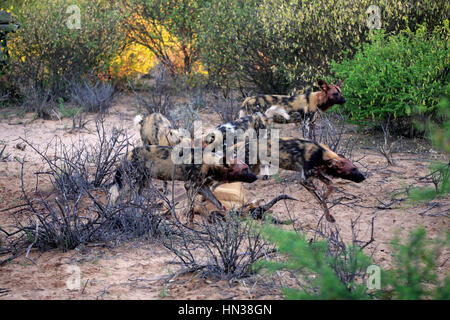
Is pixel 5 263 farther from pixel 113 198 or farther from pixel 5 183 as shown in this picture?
pixel 5 183

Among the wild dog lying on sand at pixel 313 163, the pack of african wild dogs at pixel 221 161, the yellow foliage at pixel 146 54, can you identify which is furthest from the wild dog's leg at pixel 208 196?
the yellow foliage at pixel 146 54

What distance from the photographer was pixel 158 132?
6785 mm

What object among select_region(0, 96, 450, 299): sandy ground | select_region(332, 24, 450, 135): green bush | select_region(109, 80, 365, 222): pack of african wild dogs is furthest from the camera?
select_region(332, 24, 450, 135): green bush

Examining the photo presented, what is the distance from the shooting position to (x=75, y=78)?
37.9ft

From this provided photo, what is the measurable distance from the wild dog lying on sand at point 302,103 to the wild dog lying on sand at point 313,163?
2344 mm

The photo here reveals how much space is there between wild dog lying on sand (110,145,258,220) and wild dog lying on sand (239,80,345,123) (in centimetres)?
283

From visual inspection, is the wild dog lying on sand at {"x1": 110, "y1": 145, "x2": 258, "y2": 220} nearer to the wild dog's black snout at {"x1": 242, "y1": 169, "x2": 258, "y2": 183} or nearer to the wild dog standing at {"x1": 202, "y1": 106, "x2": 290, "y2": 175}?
the wild dog's black snout at {"x1": 242, "y1": 169, "x2": 258, "y2": 183}

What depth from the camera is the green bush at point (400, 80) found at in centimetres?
732

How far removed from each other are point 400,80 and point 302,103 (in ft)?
5.31

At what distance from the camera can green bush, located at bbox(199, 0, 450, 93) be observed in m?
8.98

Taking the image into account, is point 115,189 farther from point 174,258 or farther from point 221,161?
point 174,258

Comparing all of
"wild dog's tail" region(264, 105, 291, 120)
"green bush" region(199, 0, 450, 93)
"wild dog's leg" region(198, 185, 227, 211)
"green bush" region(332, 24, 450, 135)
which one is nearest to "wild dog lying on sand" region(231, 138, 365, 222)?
"wild dog's leg" region(198, 185, 227, 211)

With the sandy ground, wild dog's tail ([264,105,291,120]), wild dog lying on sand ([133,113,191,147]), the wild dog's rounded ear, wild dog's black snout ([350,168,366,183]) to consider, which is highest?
the wild dog's rounded ear

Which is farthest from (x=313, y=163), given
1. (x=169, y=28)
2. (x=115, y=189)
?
(x=169, y=28)
